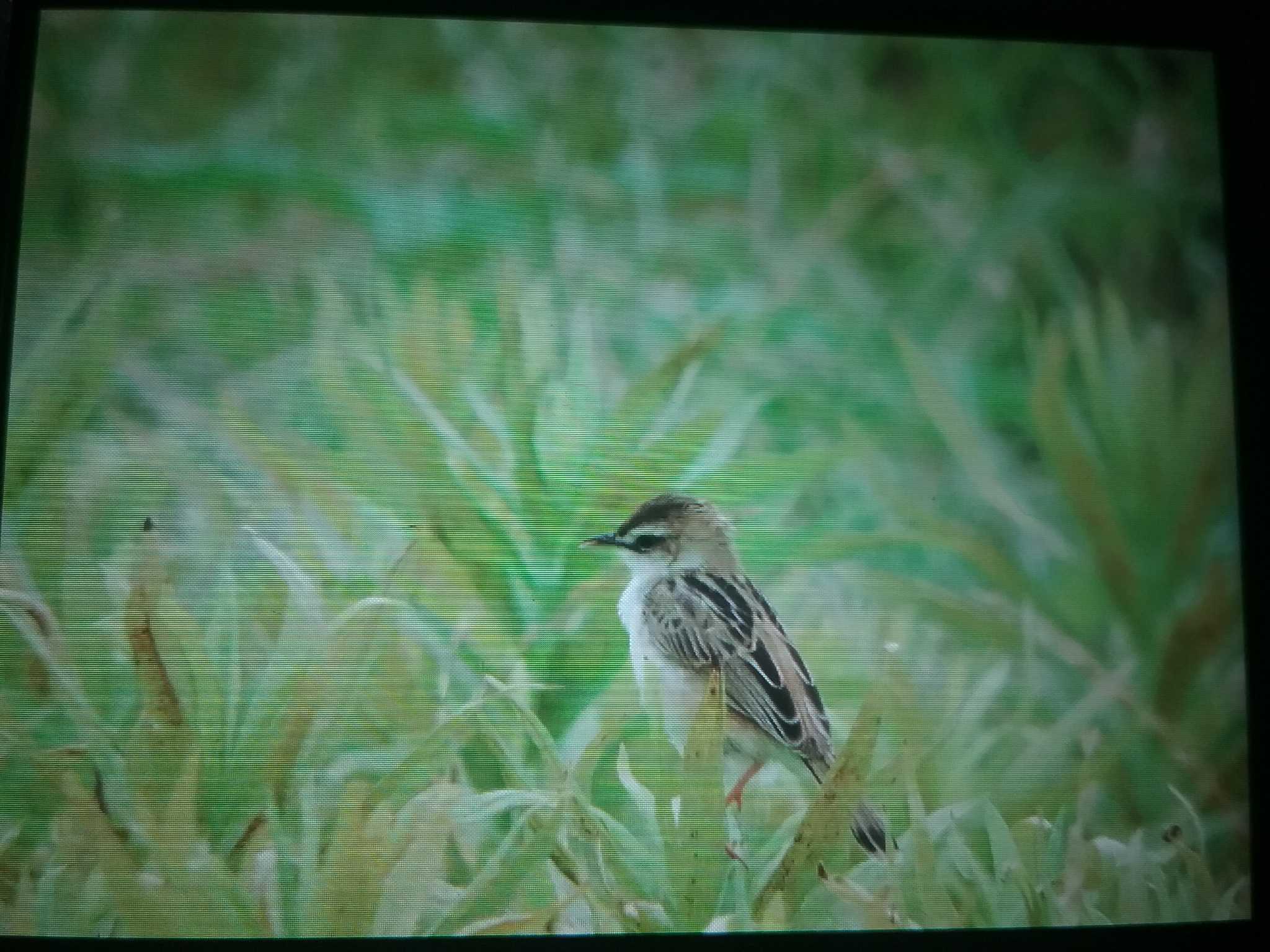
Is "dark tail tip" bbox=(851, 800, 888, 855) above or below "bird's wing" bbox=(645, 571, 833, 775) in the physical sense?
below

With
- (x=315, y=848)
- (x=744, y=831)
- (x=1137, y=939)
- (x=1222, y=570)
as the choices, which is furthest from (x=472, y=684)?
(x=1222, y=570)

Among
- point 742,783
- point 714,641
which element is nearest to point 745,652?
point 714,641

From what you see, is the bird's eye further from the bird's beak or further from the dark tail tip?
the dark tail tip

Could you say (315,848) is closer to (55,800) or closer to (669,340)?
(55,800)

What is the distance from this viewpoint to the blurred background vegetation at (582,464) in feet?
4.58

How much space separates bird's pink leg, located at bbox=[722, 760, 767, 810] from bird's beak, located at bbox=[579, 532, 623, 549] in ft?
1.19

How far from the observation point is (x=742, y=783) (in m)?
1.43

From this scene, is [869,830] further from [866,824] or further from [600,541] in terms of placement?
[600,541]

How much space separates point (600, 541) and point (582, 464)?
0.37 feet

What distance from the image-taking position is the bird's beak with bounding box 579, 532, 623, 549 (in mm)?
1460

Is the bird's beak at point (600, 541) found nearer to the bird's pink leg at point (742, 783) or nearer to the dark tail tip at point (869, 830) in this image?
the bird's pink leg at point (742, 783)

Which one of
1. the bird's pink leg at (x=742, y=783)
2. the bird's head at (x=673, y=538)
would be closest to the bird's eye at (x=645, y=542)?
the bird's head at (x=673, y=538)

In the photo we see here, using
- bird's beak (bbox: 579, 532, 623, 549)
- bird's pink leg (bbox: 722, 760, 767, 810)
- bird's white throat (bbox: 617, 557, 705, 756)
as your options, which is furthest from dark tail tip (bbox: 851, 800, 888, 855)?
bird's beak (bbox: 579, 532, 623, 549)

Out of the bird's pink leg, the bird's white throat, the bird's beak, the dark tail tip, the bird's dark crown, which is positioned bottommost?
the dark tail tip
